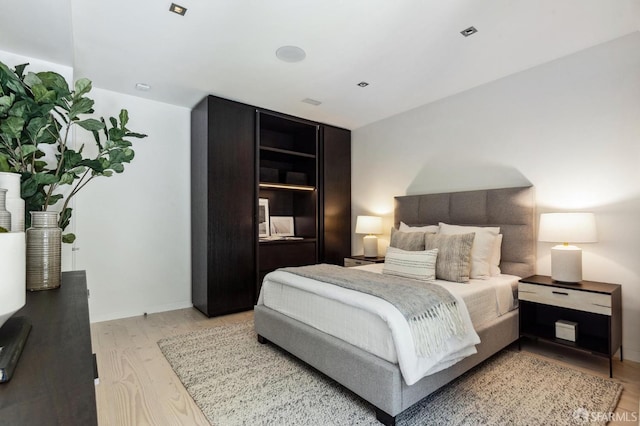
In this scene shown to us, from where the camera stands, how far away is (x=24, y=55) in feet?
8.77

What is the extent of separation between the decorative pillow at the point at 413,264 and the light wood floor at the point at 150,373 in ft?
3.69

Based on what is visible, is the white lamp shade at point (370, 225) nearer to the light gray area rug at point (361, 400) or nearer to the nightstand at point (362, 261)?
the nightstand at point (362, 261)

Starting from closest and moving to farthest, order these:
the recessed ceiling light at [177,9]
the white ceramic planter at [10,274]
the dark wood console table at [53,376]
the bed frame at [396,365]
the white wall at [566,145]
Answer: the dark wood console table at [53,376] < the white ceramic planter at [10,274] < the bed frame at [396,365] < the recessed ceiling light at [177,9] < the white wall at [566,145]

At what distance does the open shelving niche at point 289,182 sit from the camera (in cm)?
430

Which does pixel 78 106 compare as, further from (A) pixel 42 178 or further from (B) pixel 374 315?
(B) pixel 374 315

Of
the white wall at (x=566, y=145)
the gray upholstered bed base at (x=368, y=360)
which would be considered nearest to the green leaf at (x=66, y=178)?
the gray upholstered bed base at (x=368, y=360)

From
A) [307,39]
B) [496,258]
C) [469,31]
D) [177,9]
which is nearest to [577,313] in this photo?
[496,258]

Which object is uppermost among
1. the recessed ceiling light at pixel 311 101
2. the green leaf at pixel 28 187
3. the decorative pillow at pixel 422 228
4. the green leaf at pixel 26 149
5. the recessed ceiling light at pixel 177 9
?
the recessed ceiling light at pixel 177 9

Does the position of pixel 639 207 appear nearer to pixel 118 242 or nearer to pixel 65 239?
pixel 65 239

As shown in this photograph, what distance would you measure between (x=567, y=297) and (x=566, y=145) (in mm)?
1359

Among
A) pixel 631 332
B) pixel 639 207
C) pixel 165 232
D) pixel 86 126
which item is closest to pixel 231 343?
pixel 165 232

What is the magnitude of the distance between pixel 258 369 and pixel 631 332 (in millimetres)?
2976
